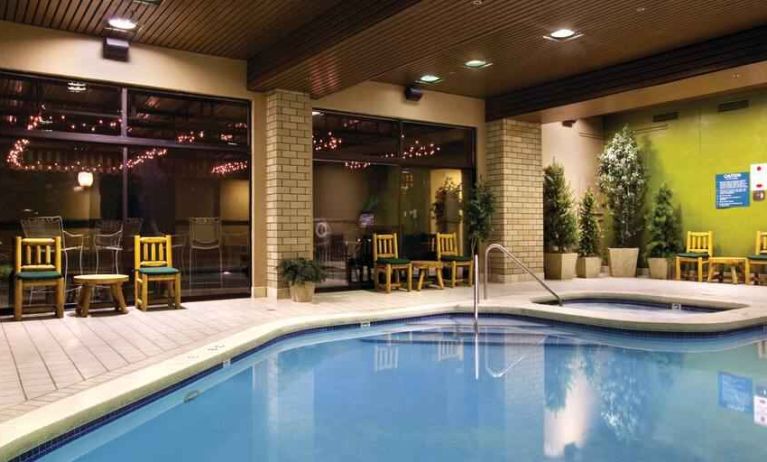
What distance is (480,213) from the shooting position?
9.54m

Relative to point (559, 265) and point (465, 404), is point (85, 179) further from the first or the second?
point (559, 265)

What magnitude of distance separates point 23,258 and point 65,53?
2342 mm

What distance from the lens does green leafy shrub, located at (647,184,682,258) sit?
35.3ft

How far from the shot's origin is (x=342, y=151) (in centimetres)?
862

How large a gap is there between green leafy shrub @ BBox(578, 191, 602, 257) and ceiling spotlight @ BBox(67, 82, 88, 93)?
8.55 metres

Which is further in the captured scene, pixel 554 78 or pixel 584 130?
pixel 584 130

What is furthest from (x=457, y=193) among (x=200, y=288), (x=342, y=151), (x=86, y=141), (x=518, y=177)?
(x=86, y=141)

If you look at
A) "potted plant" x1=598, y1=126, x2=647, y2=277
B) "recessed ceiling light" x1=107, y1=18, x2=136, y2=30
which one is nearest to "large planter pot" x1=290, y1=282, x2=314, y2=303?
"recessed ceiling light" x1=107, y1=18, x2=136, y2=30

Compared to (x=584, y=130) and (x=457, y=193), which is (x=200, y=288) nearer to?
(x=457, y=193)

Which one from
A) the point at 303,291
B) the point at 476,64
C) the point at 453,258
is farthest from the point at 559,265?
the point at 303,291

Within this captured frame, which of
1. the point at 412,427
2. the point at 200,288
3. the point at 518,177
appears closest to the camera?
the point at 412,427

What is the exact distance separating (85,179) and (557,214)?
7.63m

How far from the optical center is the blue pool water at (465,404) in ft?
9.87

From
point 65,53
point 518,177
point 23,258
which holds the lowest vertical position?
point 23,258
